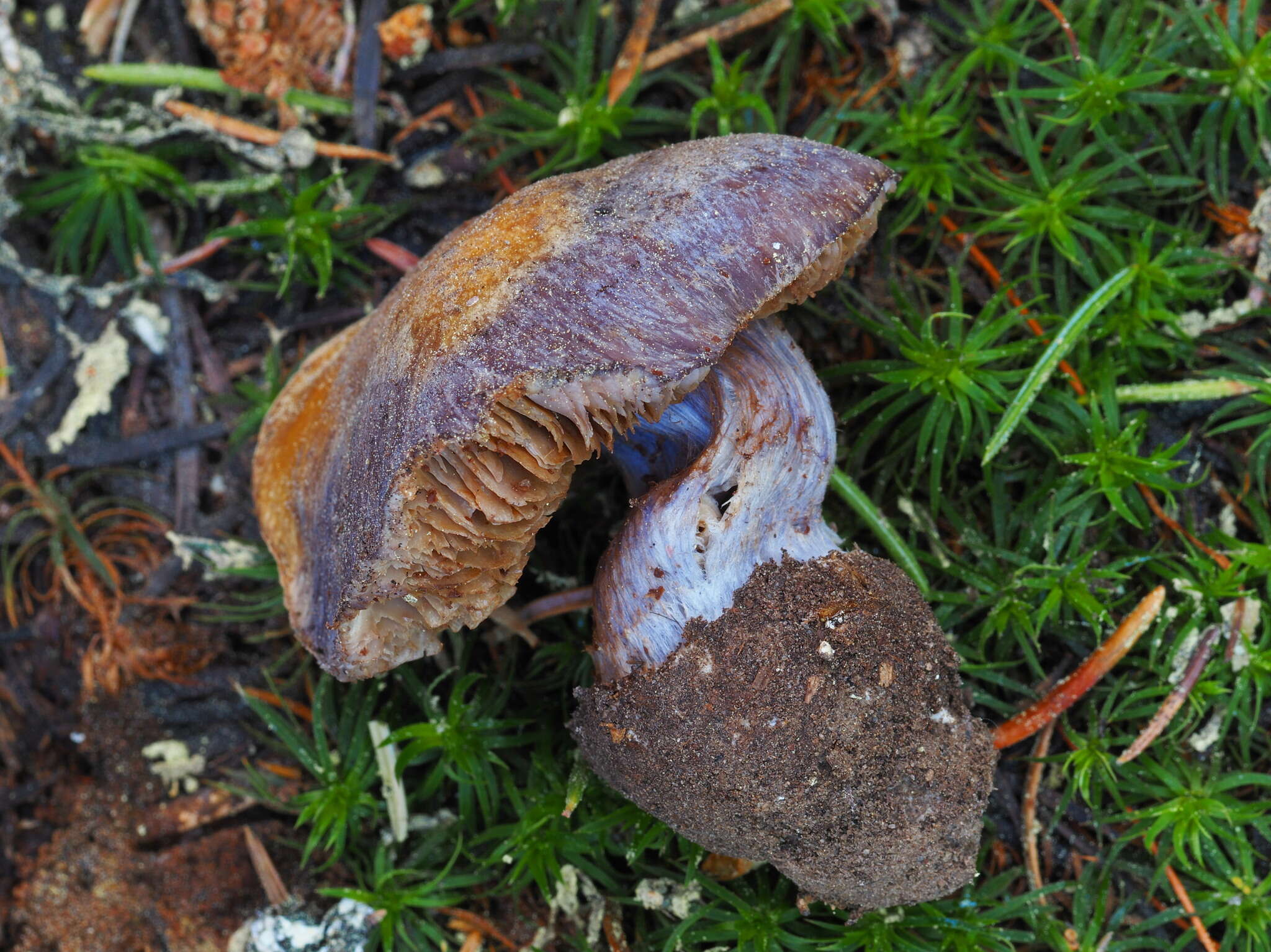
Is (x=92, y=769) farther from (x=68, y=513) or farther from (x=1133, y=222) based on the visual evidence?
(x=1133, y=222)

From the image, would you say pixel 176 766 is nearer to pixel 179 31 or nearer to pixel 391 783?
pixel 391 783

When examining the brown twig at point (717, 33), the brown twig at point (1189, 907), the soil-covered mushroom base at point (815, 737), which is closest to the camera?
the soil-covered mushroom base at point (815, 737)

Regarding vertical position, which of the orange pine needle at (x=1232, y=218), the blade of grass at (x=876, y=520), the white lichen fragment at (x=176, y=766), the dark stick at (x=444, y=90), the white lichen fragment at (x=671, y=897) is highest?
the orange pine needle at (x=1232, y=218)

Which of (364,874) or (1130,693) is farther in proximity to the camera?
(364,874)

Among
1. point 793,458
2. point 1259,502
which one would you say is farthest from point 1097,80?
point 793,458

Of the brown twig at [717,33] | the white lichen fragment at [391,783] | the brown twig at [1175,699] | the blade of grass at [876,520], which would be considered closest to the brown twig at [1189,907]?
the brown twig at [1175,699]

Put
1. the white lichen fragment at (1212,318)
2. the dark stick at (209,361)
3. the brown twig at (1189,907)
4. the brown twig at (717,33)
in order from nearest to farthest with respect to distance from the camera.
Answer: the brown twig at (1189,907) → the white lichen fragment at (1212,318) → the brown twig at (717,33) → the dark stick at (209,361)

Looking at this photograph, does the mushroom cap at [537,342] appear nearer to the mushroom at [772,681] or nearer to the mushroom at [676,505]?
the mushroom at [676,505]
